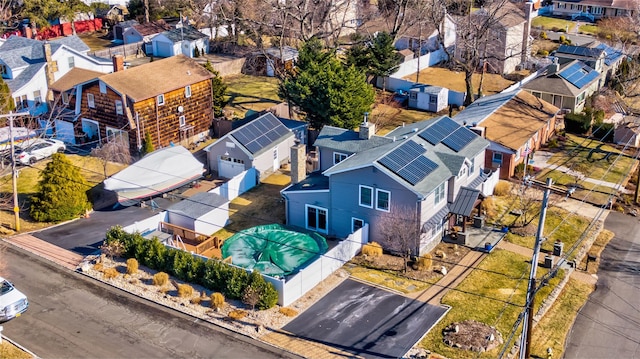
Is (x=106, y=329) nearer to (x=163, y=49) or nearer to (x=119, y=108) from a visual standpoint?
(x=119, y=108)

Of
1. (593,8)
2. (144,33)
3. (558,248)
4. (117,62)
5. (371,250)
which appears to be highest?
(117,62)

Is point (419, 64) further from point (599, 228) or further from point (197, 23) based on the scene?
point (599, 228)

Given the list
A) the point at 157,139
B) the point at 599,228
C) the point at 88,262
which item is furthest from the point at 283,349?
the point at 157,139

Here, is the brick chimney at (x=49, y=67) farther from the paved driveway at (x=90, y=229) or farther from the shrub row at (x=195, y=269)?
the shrub row at (x=195, y=269)

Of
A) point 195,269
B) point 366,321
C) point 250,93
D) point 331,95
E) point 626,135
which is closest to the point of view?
point 366,321

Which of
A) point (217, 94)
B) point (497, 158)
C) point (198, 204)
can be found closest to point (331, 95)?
point (217, 94)

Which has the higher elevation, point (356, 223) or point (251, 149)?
point (251, 149)
